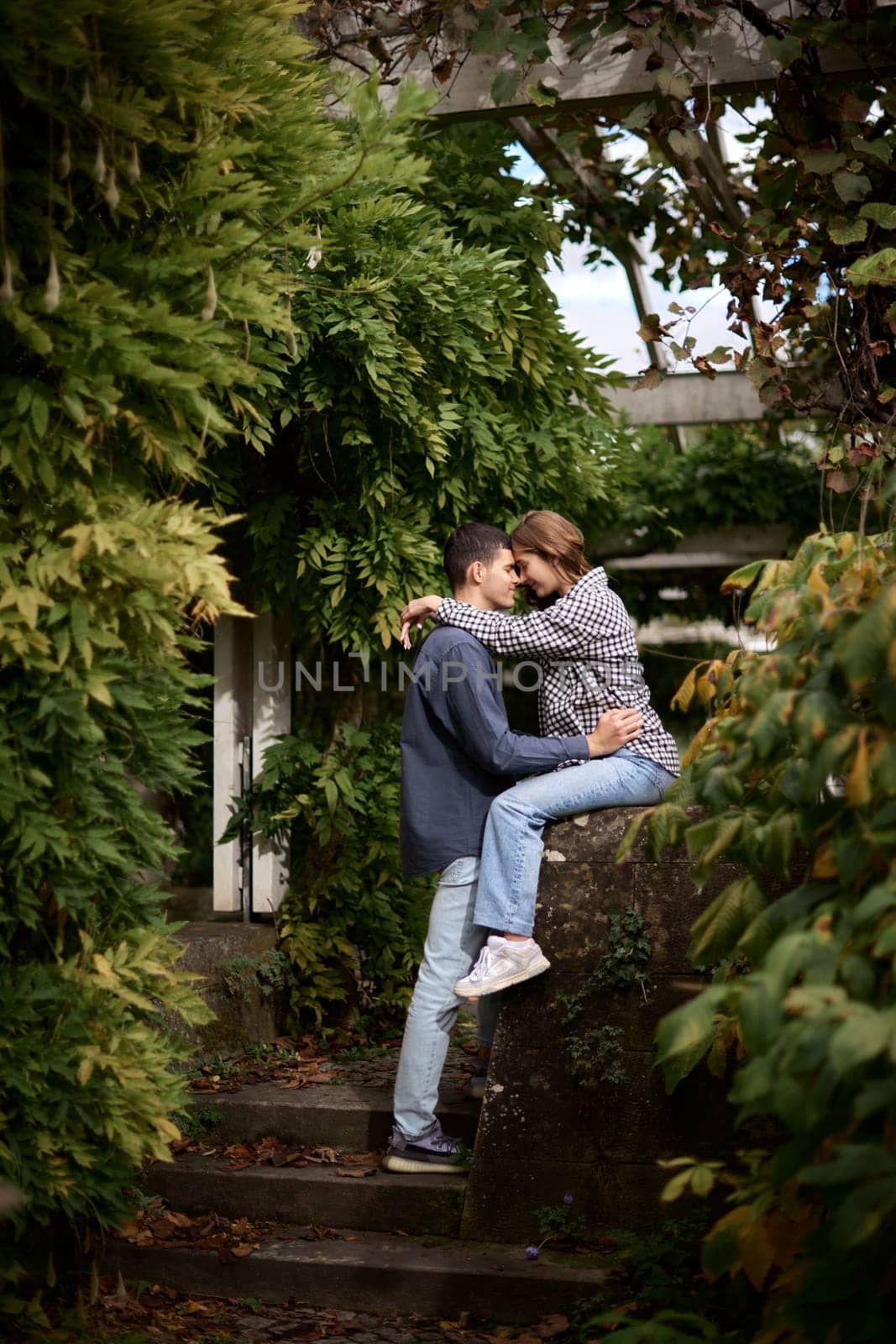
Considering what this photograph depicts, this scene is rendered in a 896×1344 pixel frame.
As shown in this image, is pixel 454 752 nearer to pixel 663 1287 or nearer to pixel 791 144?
pixel 663 1287

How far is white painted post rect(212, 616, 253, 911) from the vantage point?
215 inches

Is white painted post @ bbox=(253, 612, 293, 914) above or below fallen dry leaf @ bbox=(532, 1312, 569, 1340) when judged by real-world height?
above

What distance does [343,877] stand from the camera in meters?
5.21

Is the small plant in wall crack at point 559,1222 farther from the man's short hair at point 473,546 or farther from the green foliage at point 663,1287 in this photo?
the man's short hair at point 473,546

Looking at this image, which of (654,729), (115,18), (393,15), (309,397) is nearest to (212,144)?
(115,18)

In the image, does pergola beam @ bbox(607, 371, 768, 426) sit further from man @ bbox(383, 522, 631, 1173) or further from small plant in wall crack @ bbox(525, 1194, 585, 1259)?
small plant in wall crack @ bbox(525, 1194, 585, 1259)

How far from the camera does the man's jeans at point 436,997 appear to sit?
3.84 meters

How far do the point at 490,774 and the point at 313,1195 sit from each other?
4.45 ft

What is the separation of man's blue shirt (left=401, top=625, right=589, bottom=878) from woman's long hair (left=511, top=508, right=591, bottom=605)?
409mm

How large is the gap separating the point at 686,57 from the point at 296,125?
7.01 feet

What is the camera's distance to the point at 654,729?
403 centimetres

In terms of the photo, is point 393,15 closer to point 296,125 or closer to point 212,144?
point 296,125

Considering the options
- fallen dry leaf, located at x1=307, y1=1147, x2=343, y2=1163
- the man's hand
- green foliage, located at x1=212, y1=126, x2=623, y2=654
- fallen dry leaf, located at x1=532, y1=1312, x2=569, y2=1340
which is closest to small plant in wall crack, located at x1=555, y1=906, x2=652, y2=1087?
the man's hand

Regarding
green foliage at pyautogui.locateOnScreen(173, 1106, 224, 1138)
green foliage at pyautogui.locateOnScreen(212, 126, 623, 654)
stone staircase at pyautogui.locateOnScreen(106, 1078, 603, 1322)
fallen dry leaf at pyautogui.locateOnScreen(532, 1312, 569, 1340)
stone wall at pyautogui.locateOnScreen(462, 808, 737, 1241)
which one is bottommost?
fallen dry leaf at pyautogui.locateOnScreen(532, 1312, 569, 1340)
